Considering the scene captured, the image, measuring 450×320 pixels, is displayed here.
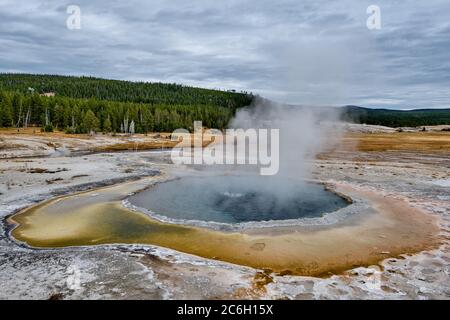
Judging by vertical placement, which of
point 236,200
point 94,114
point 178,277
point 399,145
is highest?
point 94,114

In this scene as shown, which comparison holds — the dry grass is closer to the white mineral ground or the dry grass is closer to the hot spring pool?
the hot spring pool

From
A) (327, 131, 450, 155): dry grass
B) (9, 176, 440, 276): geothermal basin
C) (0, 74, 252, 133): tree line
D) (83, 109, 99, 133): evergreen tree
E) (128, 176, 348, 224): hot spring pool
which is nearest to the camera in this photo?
(9, 176, 440, 276): geothermal basin

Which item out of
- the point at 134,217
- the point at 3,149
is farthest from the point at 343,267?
the point at 3,149

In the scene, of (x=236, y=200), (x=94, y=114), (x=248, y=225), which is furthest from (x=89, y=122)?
(x=248, y=225)

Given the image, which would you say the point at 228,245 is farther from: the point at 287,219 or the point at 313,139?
the point at 313,139

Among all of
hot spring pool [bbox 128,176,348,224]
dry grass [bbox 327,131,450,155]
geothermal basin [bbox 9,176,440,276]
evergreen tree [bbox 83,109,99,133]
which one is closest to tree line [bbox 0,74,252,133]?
evergreen tree [bbox 83,109,99,133]

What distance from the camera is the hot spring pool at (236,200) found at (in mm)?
14555

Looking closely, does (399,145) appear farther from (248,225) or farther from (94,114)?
(94,114)

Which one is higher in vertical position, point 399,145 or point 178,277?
point 399,145

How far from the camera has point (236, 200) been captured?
17062 millimetres

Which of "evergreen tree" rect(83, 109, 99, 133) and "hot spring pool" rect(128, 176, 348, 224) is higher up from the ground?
"evergreen tree" rect(83, 109, 99, 133)

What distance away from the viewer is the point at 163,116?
79250mm

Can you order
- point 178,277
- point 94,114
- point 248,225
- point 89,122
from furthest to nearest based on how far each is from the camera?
point 94,114, point 89,122, point 248,225, point 178,277

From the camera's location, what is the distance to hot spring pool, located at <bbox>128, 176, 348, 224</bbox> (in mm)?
14555
